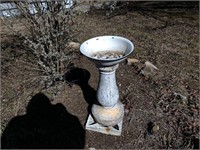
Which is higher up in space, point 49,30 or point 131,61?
point 49,30

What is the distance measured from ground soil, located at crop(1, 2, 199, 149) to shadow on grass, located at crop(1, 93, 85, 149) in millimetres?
77

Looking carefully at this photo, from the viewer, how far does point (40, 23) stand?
366 centimetres

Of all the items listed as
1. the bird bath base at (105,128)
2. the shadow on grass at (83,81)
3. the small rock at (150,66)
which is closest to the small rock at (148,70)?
the small rock at (150,66)

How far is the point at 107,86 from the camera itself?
307 centimetres

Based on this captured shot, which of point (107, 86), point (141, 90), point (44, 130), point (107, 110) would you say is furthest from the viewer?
point (141, 90)

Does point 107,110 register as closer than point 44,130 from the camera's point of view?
Yes

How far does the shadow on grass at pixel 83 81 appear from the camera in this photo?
145 inches

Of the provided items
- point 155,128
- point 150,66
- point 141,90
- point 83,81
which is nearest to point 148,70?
point 150,66

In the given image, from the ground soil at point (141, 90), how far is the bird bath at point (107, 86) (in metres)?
0.11

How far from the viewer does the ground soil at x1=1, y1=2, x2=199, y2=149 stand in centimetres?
326

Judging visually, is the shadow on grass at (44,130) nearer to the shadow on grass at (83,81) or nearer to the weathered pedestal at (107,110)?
the weathered pedestal at (107,110)

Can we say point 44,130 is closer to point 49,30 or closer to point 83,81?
point 83,81

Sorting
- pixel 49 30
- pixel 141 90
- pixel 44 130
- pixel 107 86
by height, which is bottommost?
pixel 44 130

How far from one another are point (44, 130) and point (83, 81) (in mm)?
919
